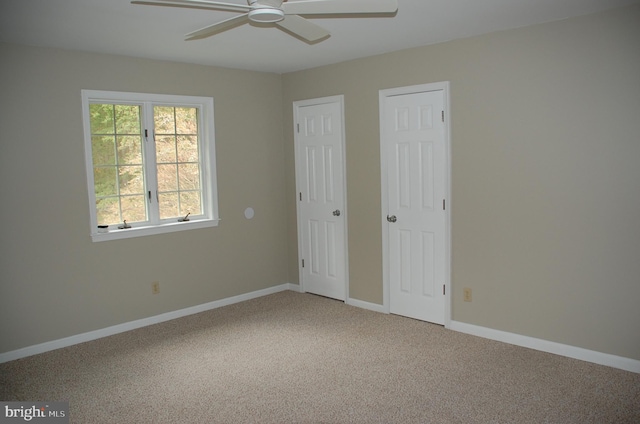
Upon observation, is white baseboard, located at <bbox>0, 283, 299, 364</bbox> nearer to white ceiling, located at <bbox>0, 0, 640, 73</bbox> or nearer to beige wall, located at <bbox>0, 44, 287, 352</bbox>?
beige wall, located at <bbox>0, 44, 287, 352</bbox>

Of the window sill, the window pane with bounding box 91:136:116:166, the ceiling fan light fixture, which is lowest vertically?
the window sill

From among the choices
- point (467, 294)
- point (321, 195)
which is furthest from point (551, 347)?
point (321, 195)

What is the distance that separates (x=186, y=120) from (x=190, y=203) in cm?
81

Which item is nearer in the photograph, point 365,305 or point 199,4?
point 199,4

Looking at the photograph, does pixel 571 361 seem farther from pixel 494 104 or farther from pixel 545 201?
pixel 494 104

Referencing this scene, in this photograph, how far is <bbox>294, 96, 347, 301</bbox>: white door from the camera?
16.7 feet

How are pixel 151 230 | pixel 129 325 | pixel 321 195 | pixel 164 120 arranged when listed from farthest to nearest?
pixel 321 195, pixel 164 120, pixel 151 230, pixel 129 325

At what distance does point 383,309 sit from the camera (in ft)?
15.8

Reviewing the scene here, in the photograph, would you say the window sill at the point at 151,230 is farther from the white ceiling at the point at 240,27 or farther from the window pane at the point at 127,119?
the white ceiling at the point at 240,27

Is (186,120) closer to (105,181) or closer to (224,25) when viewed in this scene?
(105,181)

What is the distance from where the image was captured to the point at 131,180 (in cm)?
457

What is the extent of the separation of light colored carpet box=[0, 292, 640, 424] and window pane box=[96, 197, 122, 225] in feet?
3.27

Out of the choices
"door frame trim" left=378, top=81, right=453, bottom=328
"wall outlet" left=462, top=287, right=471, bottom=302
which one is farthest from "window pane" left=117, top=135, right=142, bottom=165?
"wall outlet" left=462, top=287, right=471, bottom=302

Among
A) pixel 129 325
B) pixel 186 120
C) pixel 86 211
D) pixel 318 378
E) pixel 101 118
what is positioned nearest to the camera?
pixel 318 378
